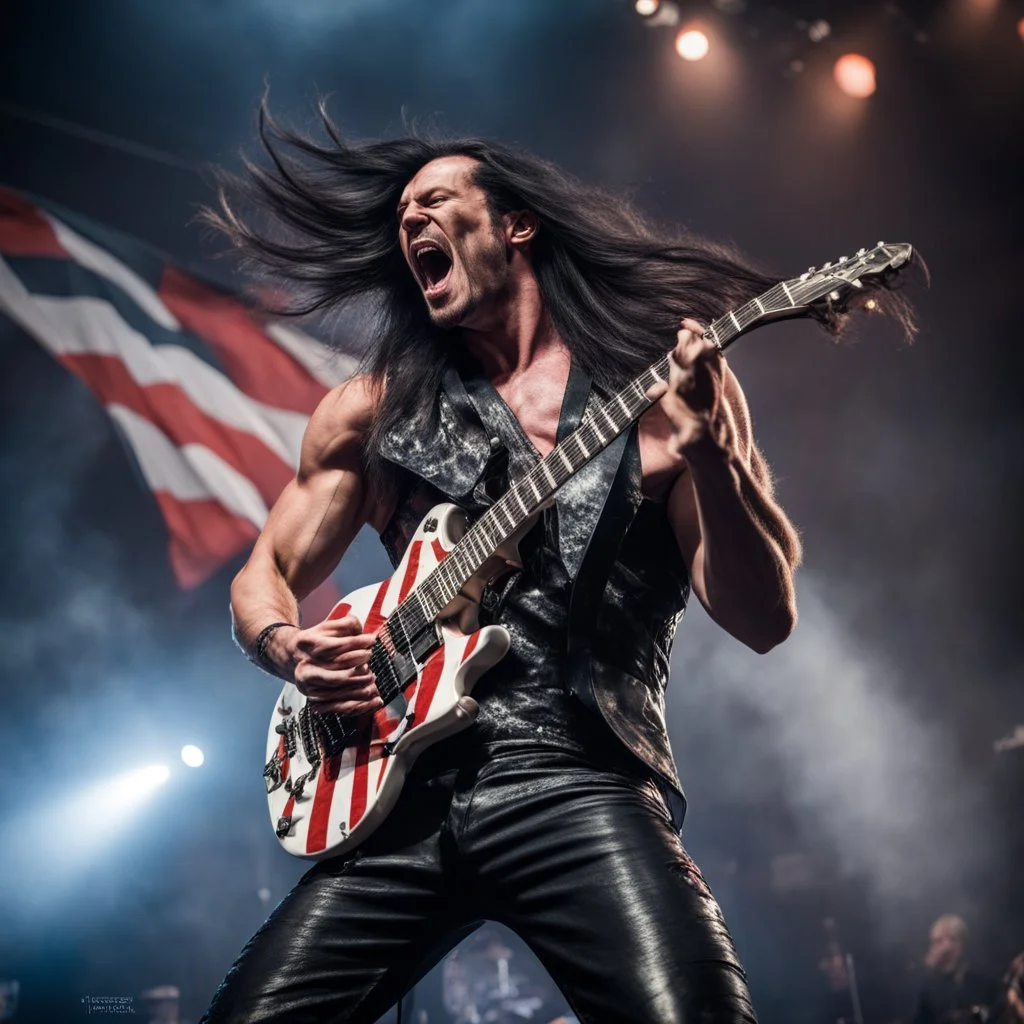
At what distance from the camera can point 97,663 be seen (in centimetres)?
744

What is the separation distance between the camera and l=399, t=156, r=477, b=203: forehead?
10.3ft

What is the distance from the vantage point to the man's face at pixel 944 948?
756 centimetres

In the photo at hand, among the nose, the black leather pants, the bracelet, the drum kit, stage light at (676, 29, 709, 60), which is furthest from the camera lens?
the drum kit

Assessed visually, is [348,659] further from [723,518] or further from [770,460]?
[770,460]

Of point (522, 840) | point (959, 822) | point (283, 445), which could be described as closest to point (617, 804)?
point (522, 840)

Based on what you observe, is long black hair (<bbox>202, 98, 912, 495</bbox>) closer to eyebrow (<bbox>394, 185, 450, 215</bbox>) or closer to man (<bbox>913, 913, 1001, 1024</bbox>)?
eyebrow (<bbox>394, 185, 450, 215</bbox>)

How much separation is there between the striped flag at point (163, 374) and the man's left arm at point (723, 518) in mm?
5288

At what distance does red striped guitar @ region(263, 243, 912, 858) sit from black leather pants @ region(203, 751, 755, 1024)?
0.10m

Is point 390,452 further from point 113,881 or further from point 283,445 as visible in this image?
point 113,881

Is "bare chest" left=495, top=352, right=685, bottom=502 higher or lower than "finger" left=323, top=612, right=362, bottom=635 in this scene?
higher

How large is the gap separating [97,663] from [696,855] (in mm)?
5591

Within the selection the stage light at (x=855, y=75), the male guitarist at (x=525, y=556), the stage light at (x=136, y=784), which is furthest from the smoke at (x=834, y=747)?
the male guitarist at (x=525, y=556)

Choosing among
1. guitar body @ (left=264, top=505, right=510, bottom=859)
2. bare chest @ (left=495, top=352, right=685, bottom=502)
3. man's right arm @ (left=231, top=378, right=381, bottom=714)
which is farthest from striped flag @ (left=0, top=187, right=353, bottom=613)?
guitar body @ (left=264, top=505, right=510, bottom=859)

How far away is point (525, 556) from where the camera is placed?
2406mm
